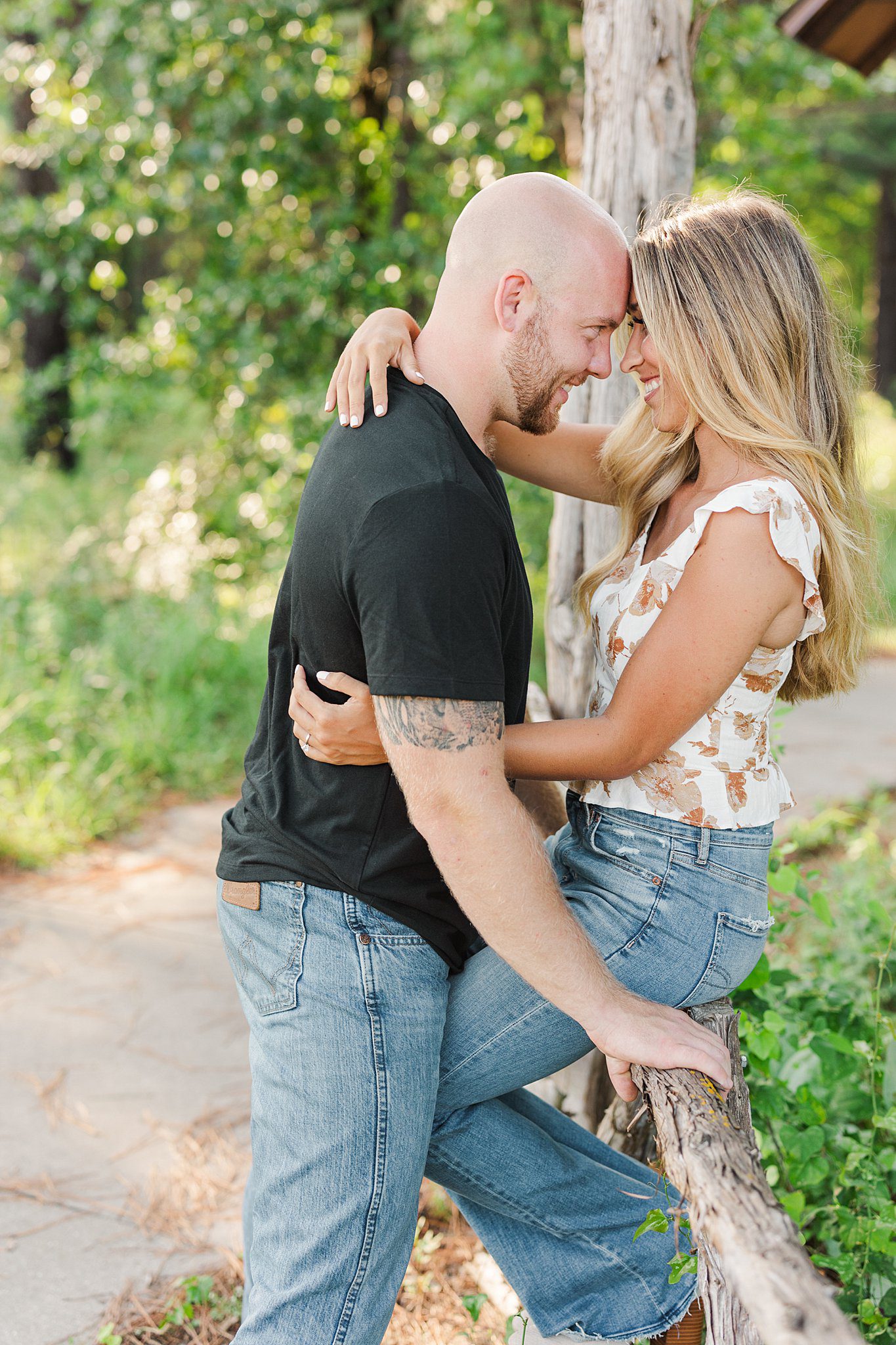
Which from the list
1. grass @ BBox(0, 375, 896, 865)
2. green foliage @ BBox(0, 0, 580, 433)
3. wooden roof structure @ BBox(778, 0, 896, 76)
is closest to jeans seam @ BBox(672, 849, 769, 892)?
grass @ BBox(0, 375, 896, 865)

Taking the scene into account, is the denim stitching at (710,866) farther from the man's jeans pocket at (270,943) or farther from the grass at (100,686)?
the grass at (100,686)

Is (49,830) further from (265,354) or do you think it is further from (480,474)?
(480,474)

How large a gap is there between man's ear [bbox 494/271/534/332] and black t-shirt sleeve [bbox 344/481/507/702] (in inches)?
15.3

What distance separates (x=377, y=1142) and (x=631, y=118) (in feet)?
7.12

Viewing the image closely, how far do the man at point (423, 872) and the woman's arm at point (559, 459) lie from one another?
33 centimetres

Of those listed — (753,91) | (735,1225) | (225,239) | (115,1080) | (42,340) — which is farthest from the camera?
(42,340)

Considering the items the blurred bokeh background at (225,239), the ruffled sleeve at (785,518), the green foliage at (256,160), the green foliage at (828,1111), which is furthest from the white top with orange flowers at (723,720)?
the green foliage at (256,160)

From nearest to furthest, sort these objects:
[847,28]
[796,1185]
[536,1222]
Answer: [536,1222], [796,1185], [847,28]

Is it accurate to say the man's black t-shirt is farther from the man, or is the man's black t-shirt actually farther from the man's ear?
the man's ear

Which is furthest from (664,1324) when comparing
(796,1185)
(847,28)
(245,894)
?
(847,28)

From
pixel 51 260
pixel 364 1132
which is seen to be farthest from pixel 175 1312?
pixel 51 260

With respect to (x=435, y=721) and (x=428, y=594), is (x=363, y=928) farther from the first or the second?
(x=428, y=594)

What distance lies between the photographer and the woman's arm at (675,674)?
1.72 m

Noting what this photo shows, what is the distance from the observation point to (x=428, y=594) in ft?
5.15
